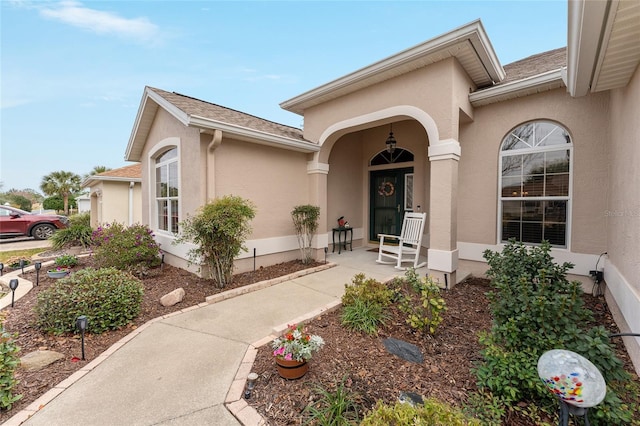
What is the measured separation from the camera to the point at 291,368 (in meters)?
2.31

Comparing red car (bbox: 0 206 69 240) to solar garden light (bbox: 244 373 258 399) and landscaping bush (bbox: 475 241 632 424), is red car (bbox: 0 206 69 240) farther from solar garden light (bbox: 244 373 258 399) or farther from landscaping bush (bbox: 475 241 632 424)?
landscaping bush (bbox: 475 241 632 424)

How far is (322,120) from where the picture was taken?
261 inches

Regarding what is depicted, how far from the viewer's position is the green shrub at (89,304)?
324cm

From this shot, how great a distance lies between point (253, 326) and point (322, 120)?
5.11 metres

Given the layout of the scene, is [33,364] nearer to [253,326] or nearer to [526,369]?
[253,326]

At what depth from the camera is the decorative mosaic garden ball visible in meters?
1.34

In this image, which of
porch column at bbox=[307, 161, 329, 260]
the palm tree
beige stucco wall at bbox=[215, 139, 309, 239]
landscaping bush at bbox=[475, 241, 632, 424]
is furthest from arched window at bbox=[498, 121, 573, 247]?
the palm tree

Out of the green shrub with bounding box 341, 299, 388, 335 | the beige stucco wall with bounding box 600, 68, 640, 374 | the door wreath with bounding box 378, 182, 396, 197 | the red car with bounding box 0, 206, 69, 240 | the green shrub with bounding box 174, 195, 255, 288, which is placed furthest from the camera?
the red car with bounding box 0, 206, 69, 240

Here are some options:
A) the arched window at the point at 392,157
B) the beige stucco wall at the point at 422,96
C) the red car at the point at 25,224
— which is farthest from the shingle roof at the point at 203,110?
the red car at the point at 25,224

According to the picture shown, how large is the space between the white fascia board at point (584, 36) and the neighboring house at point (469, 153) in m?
0.03

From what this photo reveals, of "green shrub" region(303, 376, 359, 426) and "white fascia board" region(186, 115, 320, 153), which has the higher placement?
"white fascia board" region(186, 115, 320, 153)

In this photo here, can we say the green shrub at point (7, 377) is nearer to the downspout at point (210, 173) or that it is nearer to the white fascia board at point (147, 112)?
the downspout at point (210, 173)

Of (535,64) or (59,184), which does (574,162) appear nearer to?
(535,64)

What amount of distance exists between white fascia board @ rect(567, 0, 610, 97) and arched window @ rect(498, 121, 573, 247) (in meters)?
1.67
